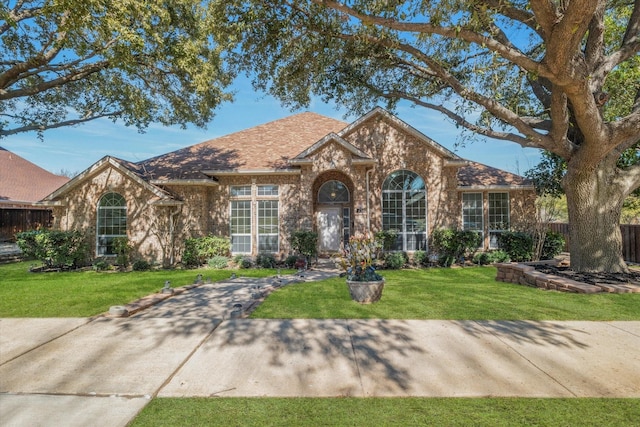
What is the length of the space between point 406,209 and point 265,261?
6892 mm

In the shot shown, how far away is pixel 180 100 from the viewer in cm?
1448

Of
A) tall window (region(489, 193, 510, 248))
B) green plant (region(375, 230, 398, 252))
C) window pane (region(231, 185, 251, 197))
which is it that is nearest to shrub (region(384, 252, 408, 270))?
green plant (region(375, 230, 398, 252))

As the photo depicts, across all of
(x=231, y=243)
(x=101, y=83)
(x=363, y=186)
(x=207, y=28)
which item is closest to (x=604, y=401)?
(x=363, y=186)

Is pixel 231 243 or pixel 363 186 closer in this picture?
pixel 363 186

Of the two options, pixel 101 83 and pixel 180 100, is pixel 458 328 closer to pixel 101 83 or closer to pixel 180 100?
pixel 180 100

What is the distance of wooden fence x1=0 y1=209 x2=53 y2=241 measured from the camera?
70.5 feet

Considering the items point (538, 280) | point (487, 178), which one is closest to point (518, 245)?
point (487, 178)

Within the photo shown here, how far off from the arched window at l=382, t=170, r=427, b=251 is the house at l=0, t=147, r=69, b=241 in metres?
20.3

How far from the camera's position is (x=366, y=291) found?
289 inches

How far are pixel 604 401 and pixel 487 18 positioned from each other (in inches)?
307

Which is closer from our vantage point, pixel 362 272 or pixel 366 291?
pixel 366 291

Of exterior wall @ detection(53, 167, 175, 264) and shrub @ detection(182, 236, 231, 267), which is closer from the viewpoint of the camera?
shrub @ detection(182, 236, 231, 267)

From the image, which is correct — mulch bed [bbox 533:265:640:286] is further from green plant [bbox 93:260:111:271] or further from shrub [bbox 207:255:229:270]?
green plant [bbox 93:260:111:271]

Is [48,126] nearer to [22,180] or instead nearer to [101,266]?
[101,266]
